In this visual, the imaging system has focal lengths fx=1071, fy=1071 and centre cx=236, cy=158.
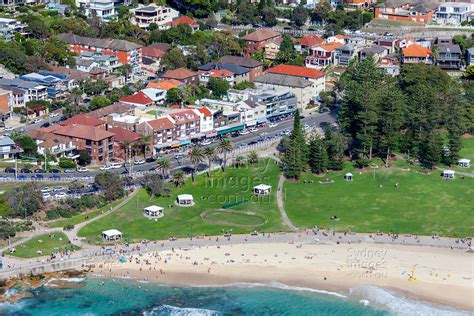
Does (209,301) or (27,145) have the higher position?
(27,145)

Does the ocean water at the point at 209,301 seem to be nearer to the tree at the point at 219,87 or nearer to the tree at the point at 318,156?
the tree at the point at 318,156

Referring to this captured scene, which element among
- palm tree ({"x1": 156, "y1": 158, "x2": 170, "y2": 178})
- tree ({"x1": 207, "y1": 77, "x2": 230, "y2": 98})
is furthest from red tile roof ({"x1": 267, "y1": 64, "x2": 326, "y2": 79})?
palm tree ({"x1": 156, "y1": 158, "x2": 170, "y2": 178})

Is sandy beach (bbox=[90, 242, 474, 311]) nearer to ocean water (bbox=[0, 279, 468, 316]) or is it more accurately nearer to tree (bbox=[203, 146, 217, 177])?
ocean water (bbox=[0, 279, 468, 316])

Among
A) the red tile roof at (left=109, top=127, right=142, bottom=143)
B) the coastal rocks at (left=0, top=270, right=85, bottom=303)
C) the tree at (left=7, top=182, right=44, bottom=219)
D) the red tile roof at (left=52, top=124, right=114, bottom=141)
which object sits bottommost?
the coastal rocks at (left=0, top=270, right=85, bottom=303)

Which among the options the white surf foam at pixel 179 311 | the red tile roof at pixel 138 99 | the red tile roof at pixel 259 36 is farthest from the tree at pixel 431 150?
the red tile roof at pixel 259 36

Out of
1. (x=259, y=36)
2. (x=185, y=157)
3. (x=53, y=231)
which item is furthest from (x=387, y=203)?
(x=259, y=36)
